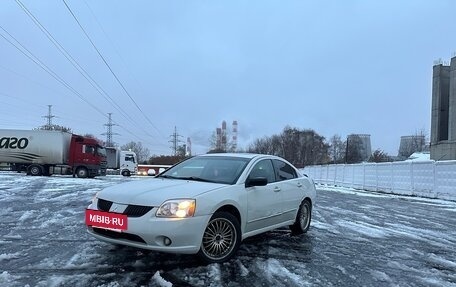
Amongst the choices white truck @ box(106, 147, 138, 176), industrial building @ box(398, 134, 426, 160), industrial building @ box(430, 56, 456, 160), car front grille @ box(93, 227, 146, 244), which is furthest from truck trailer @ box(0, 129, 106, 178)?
industrial building @ box(398, 134, 426, 160)

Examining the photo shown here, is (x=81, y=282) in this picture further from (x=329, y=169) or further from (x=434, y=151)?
(x=434, y=151)

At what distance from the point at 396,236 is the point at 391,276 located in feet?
10.9

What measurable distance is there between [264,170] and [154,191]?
220cm

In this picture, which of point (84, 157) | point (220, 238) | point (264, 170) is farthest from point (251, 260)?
point (84, 157)

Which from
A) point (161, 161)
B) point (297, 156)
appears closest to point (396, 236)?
point (161, 161)

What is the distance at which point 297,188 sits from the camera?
7.94m

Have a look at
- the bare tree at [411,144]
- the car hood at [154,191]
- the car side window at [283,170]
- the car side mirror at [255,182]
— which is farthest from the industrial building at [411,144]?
the car hood at [154,191]

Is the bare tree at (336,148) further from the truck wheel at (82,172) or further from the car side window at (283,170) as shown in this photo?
the car side window at (283,170)

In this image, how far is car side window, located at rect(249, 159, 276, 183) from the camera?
681cm

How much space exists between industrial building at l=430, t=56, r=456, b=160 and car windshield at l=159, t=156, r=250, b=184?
62.7m

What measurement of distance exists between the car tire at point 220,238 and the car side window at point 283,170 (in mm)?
1869

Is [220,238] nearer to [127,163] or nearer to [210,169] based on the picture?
[210,169]

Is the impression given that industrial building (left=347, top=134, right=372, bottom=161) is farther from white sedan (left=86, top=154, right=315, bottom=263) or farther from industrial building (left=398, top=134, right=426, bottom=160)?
white sedan (left=86, top=154, right=315, bottom=263)

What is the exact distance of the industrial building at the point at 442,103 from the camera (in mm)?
62906
